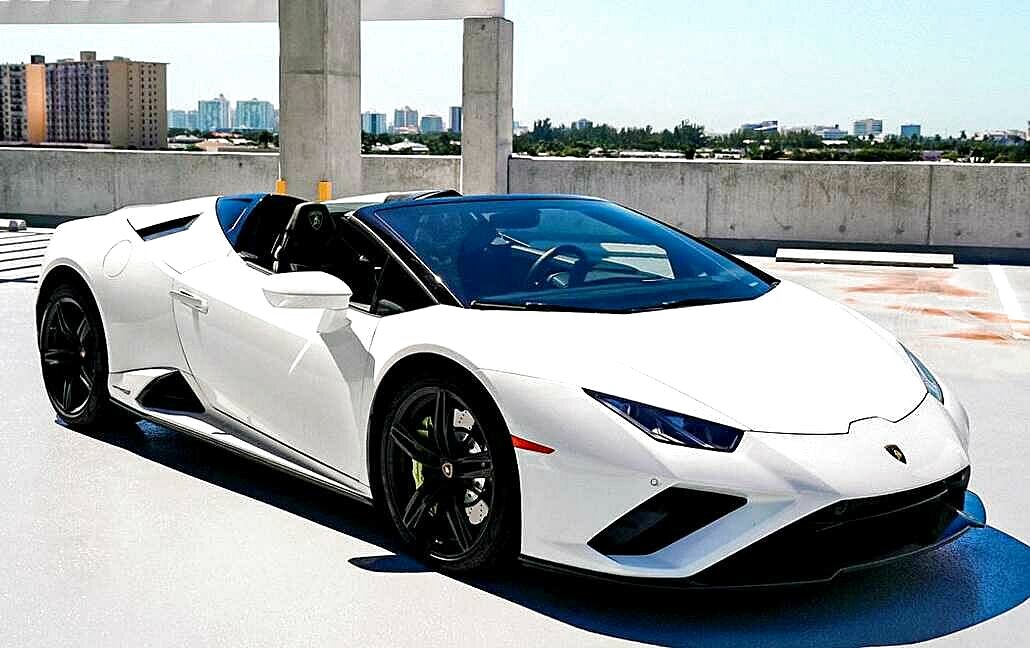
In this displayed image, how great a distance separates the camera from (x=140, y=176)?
1945cm

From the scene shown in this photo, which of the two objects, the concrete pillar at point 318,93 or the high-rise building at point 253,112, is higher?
the high-rise building at point 253,112

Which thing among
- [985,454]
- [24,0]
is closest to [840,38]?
[24,0]

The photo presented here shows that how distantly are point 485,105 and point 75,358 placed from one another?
515 inches

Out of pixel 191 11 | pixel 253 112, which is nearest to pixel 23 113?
pixel 191 11

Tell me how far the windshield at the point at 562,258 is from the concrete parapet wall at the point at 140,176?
13.9 m


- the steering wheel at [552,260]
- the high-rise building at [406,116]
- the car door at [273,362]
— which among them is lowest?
the car door at [273,362]

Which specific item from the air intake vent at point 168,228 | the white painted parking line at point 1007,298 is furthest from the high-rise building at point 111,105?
the air intake vent at point 168,228

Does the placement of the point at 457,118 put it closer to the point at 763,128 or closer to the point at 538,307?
the point at 763,128

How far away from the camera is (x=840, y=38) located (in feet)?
103

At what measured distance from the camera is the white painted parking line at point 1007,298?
1027 centimetres

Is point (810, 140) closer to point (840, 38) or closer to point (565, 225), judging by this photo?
point (840, 38)

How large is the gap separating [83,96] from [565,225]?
25.6 m

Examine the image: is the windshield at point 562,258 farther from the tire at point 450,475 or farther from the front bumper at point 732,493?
the front bumper at point 732,493

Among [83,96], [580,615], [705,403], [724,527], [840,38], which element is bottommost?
[580,615]
